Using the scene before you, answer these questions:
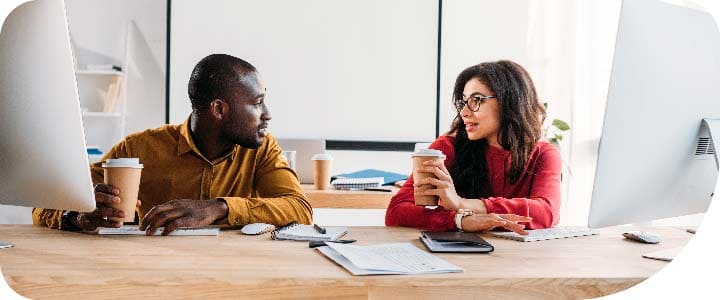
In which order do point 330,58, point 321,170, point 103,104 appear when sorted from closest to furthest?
point 321,170 → point 330,58 → point 103,104

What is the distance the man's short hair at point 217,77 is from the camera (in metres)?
2.10

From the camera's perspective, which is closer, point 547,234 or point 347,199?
point 547,234

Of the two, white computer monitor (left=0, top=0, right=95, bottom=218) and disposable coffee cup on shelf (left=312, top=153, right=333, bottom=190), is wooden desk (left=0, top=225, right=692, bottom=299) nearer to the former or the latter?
white computer monitor (left=0, top=0, right=95, bottom=218)

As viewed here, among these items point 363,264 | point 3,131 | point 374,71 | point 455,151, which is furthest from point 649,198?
point 374,71

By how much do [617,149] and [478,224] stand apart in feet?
1.59

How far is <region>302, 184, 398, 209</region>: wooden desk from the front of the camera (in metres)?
2.69

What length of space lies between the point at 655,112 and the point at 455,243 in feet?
1.54

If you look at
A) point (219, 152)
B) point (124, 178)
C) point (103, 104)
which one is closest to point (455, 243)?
point (124, 178)

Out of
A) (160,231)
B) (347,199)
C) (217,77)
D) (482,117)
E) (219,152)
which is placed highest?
(217,77)

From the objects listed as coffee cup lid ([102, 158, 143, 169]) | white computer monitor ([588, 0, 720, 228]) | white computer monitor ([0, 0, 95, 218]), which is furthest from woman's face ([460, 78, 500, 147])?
white computer monitor ([0, 0, 95, 218])

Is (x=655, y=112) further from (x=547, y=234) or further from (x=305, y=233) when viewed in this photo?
(x=305, y=233)

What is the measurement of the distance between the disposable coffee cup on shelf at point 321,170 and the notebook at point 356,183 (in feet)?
0.19

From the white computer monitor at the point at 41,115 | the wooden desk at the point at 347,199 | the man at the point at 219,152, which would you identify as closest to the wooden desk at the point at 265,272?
the white computer monitor at the point at 41,115

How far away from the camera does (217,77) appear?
2121 millimetres
